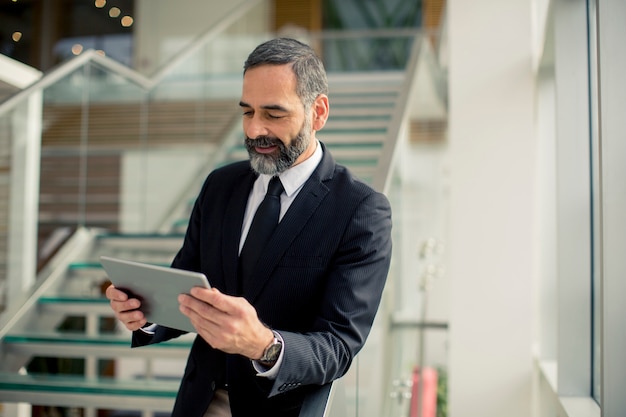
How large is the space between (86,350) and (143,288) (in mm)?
2134

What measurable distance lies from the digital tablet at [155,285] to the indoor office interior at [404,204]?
37 centimetres

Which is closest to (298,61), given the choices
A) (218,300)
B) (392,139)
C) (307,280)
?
(307,280)

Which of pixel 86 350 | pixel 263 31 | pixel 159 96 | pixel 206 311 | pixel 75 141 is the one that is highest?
pixel 263 31

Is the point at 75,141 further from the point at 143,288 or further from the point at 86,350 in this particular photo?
the point at 143,288

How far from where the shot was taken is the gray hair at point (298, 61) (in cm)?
160

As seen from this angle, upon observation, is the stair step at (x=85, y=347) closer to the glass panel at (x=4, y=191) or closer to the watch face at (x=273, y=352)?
the glass panel at (x=4, y=191)

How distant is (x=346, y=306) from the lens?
1.52 meters

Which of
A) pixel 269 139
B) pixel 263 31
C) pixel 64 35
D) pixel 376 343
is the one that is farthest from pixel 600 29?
pixel 64 35

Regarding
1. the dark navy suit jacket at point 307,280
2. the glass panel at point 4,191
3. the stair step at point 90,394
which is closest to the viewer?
the dark navy suit jacket at point 307,280

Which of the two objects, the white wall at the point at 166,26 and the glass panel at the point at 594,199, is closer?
the glass panel at the point at 594,199

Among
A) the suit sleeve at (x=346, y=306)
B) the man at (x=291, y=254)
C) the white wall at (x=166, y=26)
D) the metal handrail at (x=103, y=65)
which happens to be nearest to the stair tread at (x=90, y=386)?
the metal handrail at (x=103, y=65)

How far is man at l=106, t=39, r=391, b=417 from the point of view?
5.06 feet

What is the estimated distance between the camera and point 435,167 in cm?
921

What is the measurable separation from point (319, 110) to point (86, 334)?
A: 2530 mm
